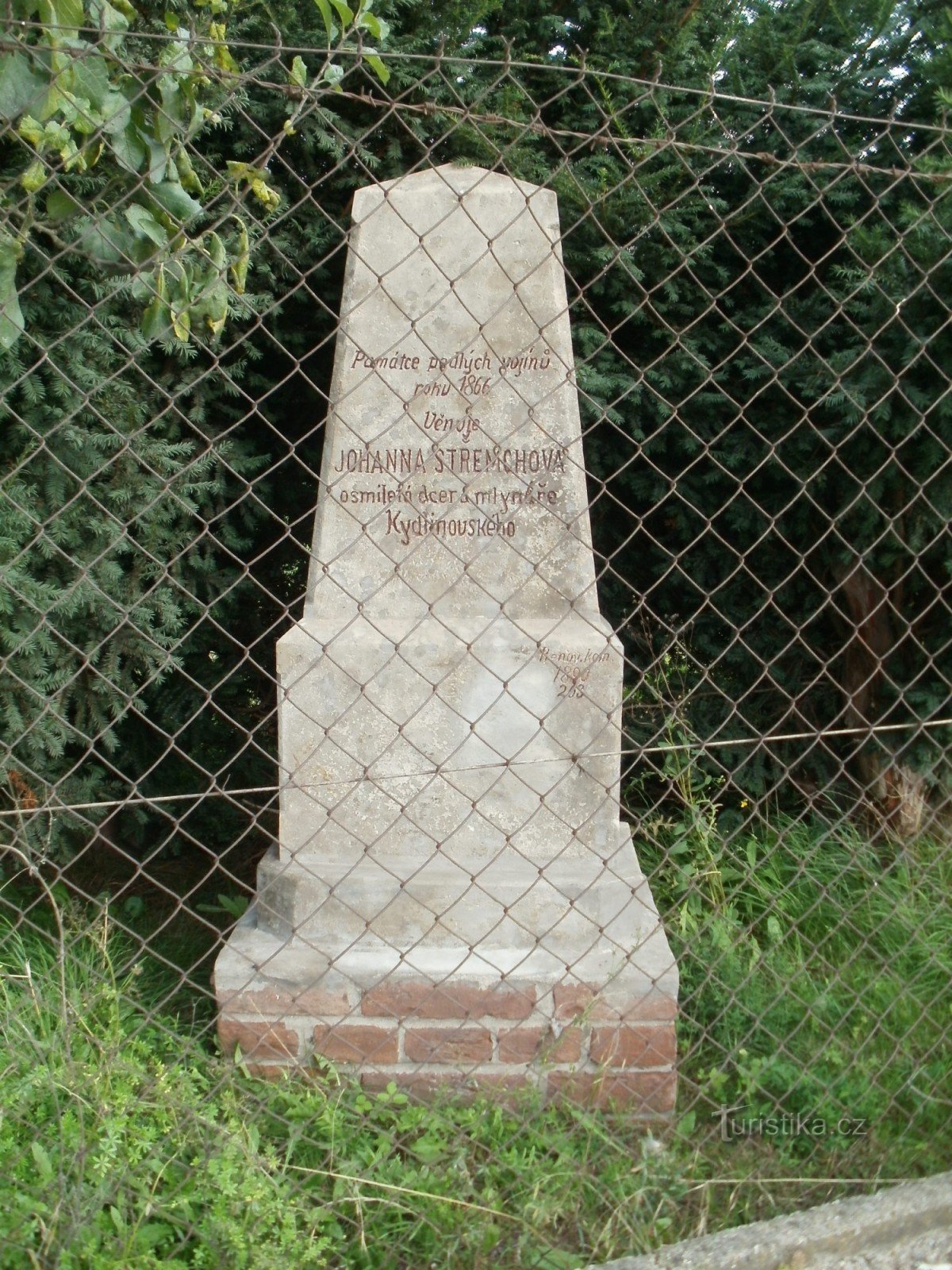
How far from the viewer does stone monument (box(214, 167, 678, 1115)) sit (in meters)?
2.33

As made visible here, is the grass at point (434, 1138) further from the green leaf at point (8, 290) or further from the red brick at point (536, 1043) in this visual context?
the green leaf at point (8, 290)

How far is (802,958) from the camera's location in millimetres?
2729

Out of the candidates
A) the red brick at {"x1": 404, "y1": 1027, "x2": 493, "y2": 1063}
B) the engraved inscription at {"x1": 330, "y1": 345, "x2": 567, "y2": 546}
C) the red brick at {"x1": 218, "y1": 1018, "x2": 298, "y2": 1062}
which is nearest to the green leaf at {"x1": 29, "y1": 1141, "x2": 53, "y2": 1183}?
the red brick at {"x1": 218, "y1": 1018, "x2": 298, "y2": 1062}

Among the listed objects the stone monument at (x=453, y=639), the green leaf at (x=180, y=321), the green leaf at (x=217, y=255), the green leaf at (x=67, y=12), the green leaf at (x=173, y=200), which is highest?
the green leaf at (x=67, y=12)

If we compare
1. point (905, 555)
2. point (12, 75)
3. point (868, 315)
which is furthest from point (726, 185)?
point (12, 75)

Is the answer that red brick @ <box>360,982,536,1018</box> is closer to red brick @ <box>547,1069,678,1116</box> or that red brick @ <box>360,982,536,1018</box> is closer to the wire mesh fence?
the wire mesh fence

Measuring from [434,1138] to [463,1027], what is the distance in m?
0.25

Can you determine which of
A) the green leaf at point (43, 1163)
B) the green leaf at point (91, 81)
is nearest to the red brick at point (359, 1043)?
the green leaf at point (43, 1163)

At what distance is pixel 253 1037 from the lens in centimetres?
220

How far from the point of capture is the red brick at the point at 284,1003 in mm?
2191

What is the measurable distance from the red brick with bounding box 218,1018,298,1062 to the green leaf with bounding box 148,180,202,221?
1445 millimetres

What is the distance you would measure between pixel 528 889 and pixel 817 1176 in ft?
2.35

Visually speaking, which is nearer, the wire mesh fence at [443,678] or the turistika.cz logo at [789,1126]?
the wire mesh fence at [443,678]

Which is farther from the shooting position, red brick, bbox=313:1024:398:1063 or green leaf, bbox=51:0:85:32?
red brick, bbox=313:1024:398:1063
